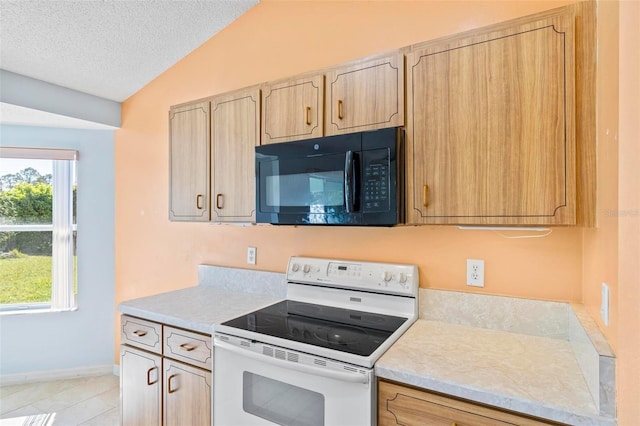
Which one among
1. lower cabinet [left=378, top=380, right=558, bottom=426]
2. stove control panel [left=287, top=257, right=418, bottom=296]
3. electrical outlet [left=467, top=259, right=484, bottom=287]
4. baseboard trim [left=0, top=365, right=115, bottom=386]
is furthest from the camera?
baseboard trim [left=0, top=365, right=115, bottom=386]

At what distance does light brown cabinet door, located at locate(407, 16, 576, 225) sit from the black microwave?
0.09 metres

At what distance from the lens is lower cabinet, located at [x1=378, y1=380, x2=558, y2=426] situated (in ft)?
3.25

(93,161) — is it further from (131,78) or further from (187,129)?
(187,129)

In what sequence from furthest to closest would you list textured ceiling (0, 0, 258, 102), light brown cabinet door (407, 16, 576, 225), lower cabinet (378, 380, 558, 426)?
1. textured ceiling (0, 0, 258, 102)
2. light brown cabinet door (407, 16, 576, 225)
3. lower cabinet (378, 380, 558, 426)

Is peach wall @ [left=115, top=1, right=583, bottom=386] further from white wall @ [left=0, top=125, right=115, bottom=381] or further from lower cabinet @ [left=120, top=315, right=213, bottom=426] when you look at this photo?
lower cabinet @ [left=120, top=315, right=213, bottom=426]

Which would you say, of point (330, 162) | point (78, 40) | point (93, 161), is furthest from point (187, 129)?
point (93, 161)

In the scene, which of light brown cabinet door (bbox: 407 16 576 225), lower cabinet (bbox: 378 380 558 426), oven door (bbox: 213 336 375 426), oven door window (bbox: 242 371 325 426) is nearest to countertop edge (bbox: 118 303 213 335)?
oven door (bbox: 213 336 375 426)

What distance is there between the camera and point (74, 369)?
9.93ft

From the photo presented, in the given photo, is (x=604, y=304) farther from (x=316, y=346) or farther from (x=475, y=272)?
(x=316, y=346)

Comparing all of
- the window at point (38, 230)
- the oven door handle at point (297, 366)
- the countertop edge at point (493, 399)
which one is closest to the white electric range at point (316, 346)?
the oven door handle at point (297, 366)

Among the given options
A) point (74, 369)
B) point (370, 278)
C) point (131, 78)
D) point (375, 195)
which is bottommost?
point (74, 369)

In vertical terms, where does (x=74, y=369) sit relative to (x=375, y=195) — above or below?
below

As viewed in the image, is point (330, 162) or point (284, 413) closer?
point (284, 413)

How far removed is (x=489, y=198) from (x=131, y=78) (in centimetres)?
271
